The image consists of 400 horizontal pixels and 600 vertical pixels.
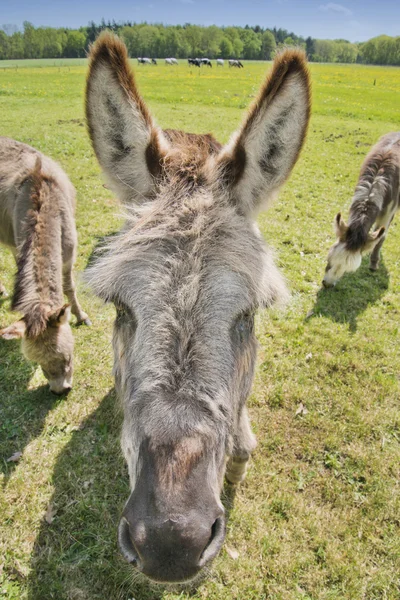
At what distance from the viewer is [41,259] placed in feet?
14.6

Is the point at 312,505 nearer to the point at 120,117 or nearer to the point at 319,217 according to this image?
the point at 120,117

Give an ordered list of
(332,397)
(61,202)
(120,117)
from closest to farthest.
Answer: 1. (120,117)
2. (332,397)
3. (61,202)

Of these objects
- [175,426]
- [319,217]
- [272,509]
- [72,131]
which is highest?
[72,131]

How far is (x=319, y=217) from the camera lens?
420 inches

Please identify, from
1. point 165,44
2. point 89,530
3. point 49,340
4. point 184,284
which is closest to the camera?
point 184,284

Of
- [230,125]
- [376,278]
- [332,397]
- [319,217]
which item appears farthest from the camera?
[230,125]

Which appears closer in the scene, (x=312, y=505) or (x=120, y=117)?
(x=120, y=117)

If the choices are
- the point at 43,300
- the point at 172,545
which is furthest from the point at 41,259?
the point at 172,545

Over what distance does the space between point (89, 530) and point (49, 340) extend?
2187 mm

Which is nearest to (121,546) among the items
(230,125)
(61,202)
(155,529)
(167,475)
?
(155,529)

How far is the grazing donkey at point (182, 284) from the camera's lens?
1701mm

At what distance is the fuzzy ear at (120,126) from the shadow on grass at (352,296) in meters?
5.17

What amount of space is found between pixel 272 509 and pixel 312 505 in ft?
1.60

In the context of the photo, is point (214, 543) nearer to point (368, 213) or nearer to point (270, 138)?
point (270, 138)
